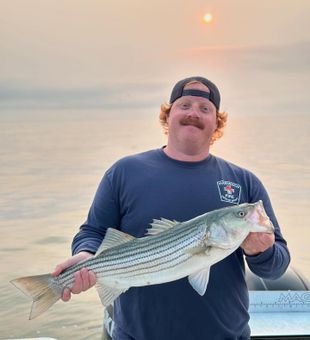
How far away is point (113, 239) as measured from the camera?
3.37 m

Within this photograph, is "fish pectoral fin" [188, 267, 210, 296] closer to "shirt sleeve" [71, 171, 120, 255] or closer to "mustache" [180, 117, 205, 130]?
"shirt sleeve" [71, 171, 120, 255]

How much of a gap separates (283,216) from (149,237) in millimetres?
13814

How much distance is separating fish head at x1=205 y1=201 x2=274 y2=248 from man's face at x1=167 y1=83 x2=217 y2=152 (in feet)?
2.59

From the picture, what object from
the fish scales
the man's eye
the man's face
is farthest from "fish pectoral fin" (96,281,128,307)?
the man's eye

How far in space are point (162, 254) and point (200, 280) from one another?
281mm

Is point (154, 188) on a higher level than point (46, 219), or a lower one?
higher

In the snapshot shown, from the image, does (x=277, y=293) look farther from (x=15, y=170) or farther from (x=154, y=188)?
A: (x=15, y=170)

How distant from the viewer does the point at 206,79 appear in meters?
4.14

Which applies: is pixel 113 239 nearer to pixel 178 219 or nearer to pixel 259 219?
pixel 178 219

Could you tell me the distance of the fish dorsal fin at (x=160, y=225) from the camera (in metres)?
3.29

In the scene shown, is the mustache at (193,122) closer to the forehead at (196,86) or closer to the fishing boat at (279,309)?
the forehead at (196,86)

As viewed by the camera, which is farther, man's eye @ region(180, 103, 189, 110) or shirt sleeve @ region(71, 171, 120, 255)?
man's eye @ region(180, 103, 189, 110)

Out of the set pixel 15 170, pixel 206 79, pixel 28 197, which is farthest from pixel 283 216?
pixel 15 170

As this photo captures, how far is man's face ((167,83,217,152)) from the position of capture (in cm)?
378
